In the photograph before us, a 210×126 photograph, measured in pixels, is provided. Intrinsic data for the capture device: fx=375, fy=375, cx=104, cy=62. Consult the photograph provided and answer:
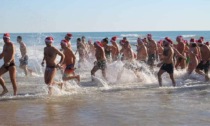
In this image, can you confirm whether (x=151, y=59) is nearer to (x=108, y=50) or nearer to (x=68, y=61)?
(x=108, y=50)

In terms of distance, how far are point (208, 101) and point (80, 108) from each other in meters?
2.98

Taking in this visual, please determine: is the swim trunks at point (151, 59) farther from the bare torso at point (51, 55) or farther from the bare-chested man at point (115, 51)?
the bare torso at point (51, 55)

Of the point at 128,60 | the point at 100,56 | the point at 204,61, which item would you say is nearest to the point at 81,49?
the point at 128,60

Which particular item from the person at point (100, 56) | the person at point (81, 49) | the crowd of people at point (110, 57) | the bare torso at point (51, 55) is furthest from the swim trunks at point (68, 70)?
the person at point (81, 49)

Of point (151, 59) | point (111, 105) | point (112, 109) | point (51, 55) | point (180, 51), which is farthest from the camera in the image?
point (151, 59)

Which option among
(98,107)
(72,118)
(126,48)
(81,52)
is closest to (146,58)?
(126,48)

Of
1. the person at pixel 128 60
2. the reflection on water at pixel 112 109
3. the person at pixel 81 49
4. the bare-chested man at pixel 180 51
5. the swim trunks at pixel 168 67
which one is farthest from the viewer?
the person at pixel 81 49

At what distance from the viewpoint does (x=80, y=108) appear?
25.8 ft

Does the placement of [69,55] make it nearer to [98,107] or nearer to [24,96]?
[24,96]

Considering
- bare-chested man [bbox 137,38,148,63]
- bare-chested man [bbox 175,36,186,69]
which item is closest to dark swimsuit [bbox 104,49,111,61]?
bare-chested man [bbox 137,38,148,63]

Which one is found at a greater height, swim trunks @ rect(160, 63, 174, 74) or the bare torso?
the bare torso

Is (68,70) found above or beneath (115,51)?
beneath

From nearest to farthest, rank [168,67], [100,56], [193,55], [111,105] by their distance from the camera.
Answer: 1. [111,105]
2. [168,67]
3. [100,56]
4. [193,55]

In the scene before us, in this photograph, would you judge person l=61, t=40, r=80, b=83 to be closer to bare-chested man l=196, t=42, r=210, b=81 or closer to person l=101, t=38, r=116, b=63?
person l=101, t=38, r=116, b=63
